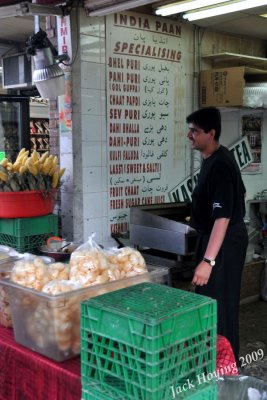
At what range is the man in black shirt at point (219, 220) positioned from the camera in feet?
9.77

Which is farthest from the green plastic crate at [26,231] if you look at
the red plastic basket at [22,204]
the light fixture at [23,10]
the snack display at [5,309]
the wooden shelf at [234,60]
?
the wooden shelf at [234,60]

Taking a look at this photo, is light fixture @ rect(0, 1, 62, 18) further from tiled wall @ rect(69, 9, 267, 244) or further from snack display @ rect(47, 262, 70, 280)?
snack display @ rect(47, 262, 70, 280)

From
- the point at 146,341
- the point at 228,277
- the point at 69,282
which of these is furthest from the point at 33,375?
the point at 228,277

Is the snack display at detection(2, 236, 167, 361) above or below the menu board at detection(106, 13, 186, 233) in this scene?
below

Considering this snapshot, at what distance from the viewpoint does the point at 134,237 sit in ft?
15.3

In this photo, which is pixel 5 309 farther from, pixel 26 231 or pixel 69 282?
pixel 26 231

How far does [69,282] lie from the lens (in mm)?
1807

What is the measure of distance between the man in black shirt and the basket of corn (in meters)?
1.18

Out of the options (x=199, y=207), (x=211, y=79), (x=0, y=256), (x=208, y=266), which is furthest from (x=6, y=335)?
(x=211, y=79)

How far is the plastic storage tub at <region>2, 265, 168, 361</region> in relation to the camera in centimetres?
169

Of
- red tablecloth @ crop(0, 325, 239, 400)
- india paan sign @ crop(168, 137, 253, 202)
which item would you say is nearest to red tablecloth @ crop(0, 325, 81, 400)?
red tablecloth @ crop(0, 325, 239, 400)

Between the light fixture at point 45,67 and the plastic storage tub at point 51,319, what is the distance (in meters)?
2.53

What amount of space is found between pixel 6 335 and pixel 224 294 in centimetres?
169

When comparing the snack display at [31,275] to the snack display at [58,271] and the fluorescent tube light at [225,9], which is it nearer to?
the snack display at [58,271]
